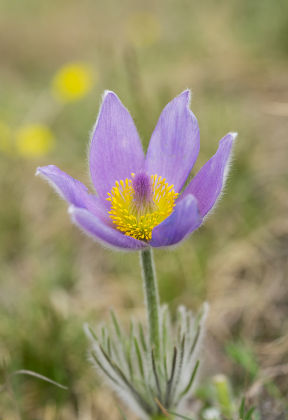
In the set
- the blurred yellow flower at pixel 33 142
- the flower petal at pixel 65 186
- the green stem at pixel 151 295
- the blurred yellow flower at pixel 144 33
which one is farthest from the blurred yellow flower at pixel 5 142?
the blurred yellow flower at pixel 144 33

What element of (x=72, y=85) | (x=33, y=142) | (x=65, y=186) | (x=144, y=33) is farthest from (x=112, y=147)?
(x=144, y=33)

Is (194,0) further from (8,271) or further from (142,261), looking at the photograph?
(142,261)

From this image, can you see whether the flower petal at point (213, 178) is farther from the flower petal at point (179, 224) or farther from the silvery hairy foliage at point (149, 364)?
the silvery hairy foliage at point (149, 364)

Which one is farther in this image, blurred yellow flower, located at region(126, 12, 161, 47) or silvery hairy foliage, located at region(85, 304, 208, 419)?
blurred yellow flower, located at region(126, 12, 161, 47)

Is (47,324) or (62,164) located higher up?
(62,164)

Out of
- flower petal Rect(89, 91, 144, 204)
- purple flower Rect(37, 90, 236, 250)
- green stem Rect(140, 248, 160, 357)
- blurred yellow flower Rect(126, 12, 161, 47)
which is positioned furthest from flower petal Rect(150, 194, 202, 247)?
blurred yellow flower Rect(126, 12, 161, 47)

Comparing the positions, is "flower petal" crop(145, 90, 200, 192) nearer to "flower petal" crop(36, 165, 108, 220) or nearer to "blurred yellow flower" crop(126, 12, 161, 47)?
"flower petal" crop(36, 165, 108, 220)

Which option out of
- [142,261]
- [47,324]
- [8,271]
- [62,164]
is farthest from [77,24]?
[142,261]
